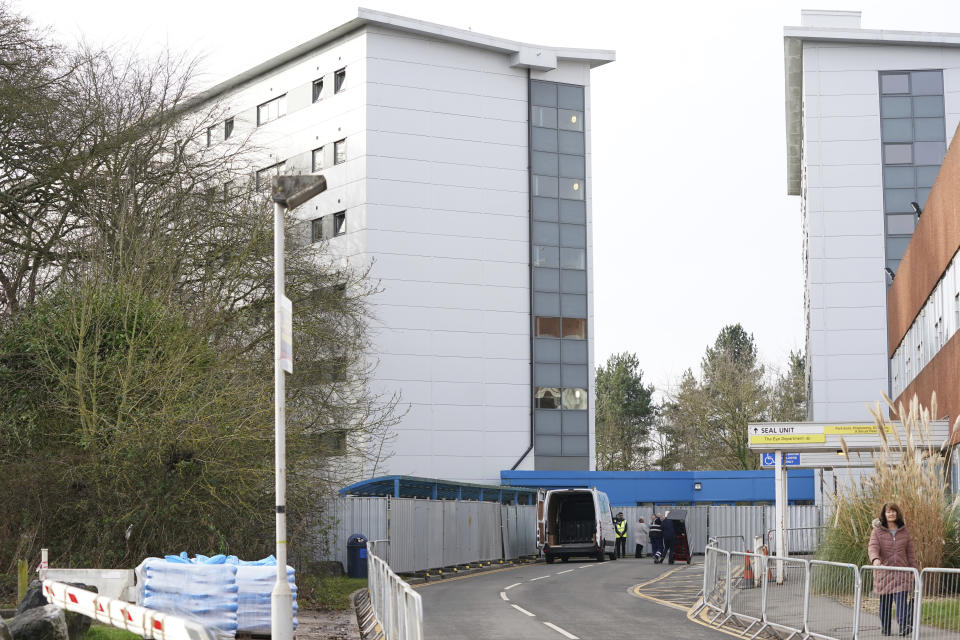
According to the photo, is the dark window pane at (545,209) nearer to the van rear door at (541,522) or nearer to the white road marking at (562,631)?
the van rear door at (541,522)

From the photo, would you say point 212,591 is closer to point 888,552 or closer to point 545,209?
point 888,552

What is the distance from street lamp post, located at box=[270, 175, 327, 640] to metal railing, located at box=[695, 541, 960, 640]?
6.90 meters

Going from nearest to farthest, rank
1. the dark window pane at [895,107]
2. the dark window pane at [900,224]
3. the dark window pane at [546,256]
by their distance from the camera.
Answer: the dark window pane at [546,256] → the dark window pane at [900,224] → the dark window pane at [895,107]

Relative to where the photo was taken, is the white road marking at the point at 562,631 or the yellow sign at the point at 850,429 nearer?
the white road marking at the point at 562,631

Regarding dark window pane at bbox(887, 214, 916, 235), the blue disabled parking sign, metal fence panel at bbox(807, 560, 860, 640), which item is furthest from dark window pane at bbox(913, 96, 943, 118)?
metal fence panel at bbox(807, 560, 860, 640)

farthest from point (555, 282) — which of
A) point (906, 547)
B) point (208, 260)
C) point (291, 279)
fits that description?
point (906, 547)

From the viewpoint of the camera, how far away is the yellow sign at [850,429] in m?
25.7

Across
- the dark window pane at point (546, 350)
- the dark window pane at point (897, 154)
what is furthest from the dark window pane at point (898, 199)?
the dark window pane at point (546, 350)

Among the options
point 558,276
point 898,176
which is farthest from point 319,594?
point 898,176

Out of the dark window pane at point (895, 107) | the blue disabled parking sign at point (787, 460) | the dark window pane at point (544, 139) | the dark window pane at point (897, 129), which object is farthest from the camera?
the dark window pane at point (895, 107)

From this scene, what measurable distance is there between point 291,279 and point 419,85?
79.8 ft

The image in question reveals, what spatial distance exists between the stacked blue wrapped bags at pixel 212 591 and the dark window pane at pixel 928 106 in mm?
52892

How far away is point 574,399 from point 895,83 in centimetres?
2329

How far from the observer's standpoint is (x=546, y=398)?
2336 inches
